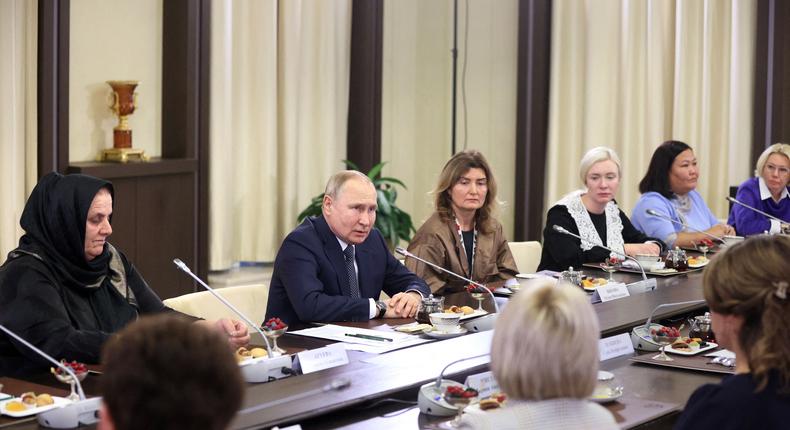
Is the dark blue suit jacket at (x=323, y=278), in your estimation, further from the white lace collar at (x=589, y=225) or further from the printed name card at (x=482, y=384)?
the white lace collar at (x=589, y=225)

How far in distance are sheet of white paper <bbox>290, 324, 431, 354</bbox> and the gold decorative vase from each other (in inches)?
98.5

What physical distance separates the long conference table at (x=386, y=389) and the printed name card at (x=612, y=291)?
2.97ft

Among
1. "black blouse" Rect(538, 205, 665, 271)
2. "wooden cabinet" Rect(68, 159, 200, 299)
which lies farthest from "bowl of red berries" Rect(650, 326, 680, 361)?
"wooden cabinet" Rect(68, 159, 200, 299)

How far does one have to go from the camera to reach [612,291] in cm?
430

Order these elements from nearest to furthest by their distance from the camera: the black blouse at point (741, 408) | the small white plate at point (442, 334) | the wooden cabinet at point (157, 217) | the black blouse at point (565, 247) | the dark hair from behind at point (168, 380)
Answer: the dark hair from behind at point (168, 380) → the black blouse at point (741, 408) → the small white plate at point (442, 334) → the black blouse at point (565, 247) → the wooden cabinet at point (157, 217)

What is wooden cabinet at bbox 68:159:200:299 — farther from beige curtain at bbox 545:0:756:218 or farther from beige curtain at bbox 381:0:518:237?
beige curtain at bbox 545:0:756:218

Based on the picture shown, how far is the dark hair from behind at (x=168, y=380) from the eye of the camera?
4.48 feet

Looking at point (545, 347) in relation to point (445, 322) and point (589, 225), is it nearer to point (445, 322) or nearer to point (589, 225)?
point (445, 322)

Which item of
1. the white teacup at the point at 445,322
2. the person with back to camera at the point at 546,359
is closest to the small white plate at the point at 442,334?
the white teacup at the point at 445,322

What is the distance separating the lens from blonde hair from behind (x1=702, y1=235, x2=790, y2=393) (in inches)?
81.5

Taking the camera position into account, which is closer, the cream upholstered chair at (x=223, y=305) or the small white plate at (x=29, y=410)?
the small white plate at (x=29, y=410)

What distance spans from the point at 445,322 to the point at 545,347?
5.81 feet

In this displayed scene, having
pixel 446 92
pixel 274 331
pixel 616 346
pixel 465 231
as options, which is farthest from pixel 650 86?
pixel 274 331

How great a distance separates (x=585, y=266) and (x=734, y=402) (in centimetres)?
323
